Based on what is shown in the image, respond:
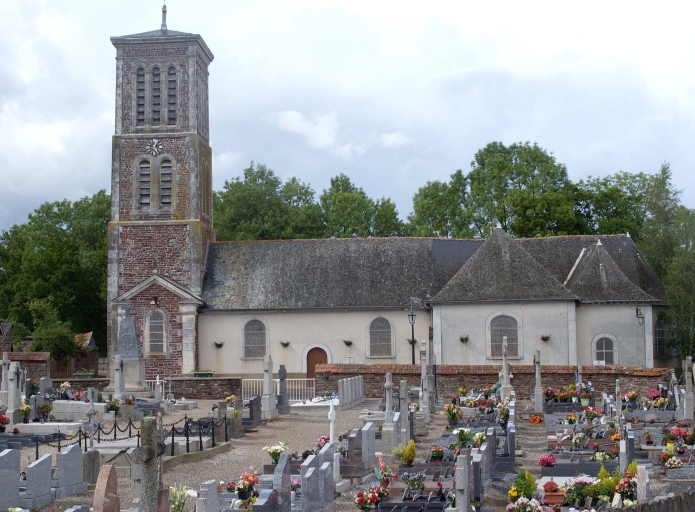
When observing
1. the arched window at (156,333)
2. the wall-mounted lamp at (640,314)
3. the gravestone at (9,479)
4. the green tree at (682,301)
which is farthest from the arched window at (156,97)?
the gravestone at (9,479)

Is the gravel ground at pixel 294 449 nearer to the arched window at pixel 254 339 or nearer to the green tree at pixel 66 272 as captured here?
the arched window at pixel 254 339

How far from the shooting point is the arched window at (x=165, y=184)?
128 ft

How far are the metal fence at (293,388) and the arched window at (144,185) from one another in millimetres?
8638

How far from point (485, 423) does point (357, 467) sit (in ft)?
22.7

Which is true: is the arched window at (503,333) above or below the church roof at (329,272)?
below

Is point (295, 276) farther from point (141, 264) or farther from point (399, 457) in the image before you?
point (399, 457)

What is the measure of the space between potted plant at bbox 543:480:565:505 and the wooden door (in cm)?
2453

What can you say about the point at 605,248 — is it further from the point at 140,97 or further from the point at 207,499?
the point at 207,499

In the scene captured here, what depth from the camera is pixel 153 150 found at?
39031 millimetres

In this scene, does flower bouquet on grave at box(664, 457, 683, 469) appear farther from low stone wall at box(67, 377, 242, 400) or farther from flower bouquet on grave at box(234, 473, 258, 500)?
low stone wall at box(67, 377, 242, 400)

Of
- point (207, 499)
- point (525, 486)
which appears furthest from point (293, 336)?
point (207, 499)

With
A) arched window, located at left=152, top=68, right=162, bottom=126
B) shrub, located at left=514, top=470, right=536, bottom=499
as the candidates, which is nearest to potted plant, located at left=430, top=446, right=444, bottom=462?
shrub, located at left=514, top=470, right=536, bottom=499

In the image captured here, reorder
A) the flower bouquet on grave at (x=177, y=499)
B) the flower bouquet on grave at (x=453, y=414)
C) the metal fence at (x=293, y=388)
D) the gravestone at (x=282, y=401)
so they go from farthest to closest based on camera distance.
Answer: the metal fence at (x=293, y=388)
the gravestone at (x=282, y=401)
the flower bouquet on grave at (x=453, y=414)
the flower bouquet on grave at (x=177, y=499)

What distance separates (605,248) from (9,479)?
29508 millimetres
